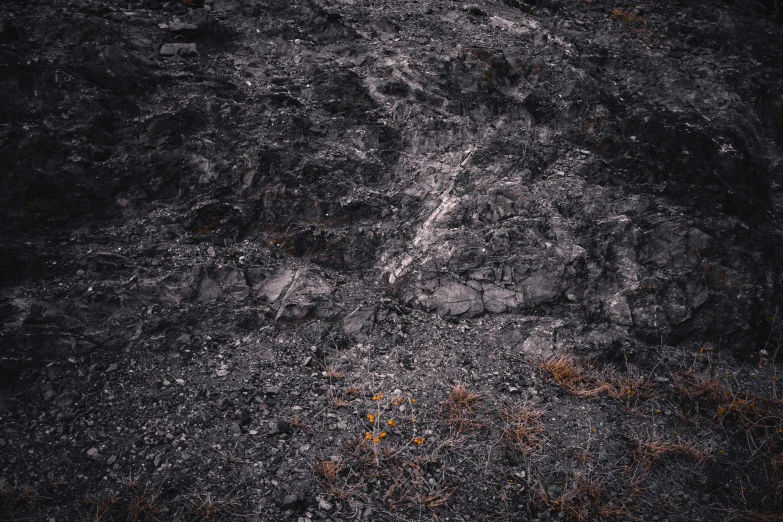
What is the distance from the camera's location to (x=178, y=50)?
Answer: 595 centimetres

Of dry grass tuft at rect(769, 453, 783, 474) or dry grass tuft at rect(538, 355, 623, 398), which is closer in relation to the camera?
dry grass tuft at rect(769, 453, 783, 474)

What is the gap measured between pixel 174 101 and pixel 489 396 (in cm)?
562

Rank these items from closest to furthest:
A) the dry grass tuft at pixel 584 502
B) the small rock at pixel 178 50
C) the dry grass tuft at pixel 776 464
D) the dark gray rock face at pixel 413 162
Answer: the dry grass tuft at pixel 584 502 < the dry grass tuft at pixel 776 464 < the dark gray rock face at pixel 413 162 < the small rock at pixel 178 50

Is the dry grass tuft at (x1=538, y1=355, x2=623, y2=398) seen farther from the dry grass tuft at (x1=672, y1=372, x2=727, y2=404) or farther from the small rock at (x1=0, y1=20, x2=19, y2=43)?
the small rock at (x1=0, y1=20, x2=19, y2=43)

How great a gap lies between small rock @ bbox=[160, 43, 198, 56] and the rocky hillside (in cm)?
10

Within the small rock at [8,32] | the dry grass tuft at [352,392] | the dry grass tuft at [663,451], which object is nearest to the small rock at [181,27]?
the small rock at [8,32]

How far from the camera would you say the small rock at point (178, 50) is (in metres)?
5.85

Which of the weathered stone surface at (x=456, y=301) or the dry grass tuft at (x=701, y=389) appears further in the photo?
the weathered stone surface at (x=456, y=301)

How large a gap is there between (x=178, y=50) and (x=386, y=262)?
4.52 m

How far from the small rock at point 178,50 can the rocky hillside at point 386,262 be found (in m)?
0.10

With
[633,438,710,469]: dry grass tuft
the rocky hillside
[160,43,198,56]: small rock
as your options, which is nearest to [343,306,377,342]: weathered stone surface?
the rocky hillside

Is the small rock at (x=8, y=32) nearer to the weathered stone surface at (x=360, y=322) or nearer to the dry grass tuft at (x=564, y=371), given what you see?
the weathered stone surface at (x=360, y=322)

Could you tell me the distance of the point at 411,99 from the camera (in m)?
6.10

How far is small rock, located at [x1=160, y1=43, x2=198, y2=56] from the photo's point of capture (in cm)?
585
